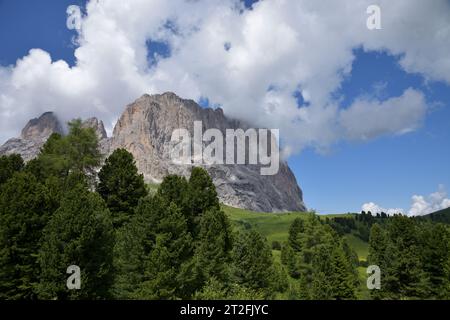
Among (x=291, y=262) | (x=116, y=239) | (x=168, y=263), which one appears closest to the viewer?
(x=168, y=263)

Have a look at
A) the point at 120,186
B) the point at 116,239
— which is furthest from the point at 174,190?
the point at 116,239

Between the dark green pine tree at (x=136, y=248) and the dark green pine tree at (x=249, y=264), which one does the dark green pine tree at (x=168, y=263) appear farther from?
the dark green pine tree at (x=249, y=264)

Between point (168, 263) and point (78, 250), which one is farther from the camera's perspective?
point (168, 263)

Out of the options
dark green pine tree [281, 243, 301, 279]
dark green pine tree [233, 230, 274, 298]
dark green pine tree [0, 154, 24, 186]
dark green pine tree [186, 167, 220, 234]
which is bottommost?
dark green pine tree [281, 243, 301, 279]

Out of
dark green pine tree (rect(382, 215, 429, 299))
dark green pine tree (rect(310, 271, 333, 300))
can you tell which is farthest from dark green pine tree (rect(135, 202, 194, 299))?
dark green pine tree (rect(382, 215, 429, 299))

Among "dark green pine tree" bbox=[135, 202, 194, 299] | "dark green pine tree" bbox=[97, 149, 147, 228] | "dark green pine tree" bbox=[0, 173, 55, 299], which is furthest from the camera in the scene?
"dark green pine tree" bbox=[97, 149, 147, 228]

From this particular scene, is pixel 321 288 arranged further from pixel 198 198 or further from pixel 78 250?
pixel 78 250

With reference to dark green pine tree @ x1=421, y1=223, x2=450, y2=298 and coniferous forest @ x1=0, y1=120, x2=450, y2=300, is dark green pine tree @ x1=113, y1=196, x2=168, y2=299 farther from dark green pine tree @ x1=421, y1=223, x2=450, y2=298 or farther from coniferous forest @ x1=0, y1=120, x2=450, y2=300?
dark green pine tree @ x1=421, y1=223, x2=450, y2=298

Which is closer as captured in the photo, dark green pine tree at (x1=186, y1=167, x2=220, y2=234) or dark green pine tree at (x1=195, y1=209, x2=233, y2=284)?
dark green pine tree at (x1=195, y1=209, x2=233, y2=284)

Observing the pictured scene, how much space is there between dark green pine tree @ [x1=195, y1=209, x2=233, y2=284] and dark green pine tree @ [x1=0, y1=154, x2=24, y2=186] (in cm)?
2951

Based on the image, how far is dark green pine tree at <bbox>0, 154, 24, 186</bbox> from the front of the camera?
6025 cm

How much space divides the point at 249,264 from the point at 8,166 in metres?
38.5

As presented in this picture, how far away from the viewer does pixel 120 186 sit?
206 feet
